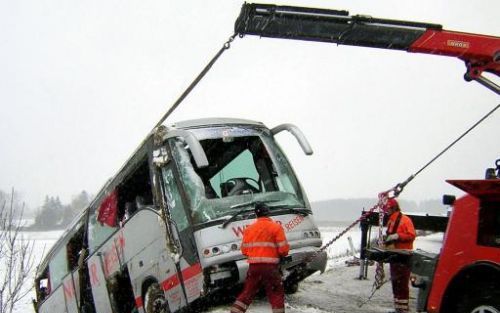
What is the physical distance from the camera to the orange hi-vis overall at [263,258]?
228 inches

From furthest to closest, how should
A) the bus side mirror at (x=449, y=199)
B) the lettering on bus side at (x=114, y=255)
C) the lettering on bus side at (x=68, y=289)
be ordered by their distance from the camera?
the lettering on bus side at (x=68, y=289), the lettering on bus side at (x=114, y=255), the bus side mirror at (x=449, y=199)

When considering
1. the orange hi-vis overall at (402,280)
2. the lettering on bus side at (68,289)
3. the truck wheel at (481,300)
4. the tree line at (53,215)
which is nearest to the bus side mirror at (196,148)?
the truck wheel at (481,300)

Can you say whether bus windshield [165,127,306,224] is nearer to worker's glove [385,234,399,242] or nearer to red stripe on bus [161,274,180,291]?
red stripe on bus [161,274,180,291]

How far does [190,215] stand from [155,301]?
5.26 feet

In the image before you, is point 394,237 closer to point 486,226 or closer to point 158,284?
point 486,226

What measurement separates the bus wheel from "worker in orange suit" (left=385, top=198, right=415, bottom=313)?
3.31 meters

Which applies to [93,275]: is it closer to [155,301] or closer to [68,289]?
[68,289]

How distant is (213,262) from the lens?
588 cm

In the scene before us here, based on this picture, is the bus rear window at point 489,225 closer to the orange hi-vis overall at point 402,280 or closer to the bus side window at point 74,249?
the orange hi-vis overall at point 402,280

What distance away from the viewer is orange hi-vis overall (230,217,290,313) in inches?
228

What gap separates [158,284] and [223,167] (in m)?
1.96

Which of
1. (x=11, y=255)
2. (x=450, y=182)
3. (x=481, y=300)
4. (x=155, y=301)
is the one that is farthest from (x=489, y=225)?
(x=11, y=255)

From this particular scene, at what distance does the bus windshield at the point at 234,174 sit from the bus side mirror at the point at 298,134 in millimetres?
188

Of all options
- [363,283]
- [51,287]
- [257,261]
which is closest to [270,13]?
[257,261]
